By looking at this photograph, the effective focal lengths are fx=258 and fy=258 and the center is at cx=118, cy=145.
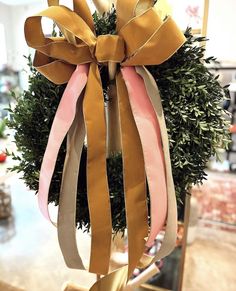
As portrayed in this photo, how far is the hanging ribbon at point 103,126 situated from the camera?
0.54m

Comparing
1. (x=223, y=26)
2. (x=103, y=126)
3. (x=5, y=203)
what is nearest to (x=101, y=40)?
(x=103, y=126)

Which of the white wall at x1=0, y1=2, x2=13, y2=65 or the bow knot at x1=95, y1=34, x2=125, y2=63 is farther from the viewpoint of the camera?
the white wall at x1=0, y1=2, x2=13, y2=65

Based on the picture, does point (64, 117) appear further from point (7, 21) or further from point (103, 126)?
point (7, 21)

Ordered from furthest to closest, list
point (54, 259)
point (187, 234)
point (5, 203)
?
point (5, 203) < point (54, 259) < point (187, 234)

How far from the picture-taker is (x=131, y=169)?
21.9 inches

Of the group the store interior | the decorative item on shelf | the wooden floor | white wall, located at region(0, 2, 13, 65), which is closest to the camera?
the store interior

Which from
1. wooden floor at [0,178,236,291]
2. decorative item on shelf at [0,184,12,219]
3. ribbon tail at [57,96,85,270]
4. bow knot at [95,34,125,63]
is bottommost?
wooden floor at [0,178,236,291]

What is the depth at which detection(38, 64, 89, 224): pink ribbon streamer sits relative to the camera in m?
0.55

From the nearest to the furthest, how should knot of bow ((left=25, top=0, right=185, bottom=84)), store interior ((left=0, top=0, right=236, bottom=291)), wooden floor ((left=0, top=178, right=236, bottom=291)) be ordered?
knot of bow ((left=25, top=0, right=185, bottom=84)), store interior ((left=0, top=0, right=236, bottom=291)), wooden floor ((left=0, top=178, right=236, bottom=291))

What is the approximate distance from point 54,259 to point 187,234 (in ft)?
Answer: 2.99

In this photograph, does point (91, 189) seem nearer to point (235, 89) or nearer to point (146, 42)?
point (146, 42)

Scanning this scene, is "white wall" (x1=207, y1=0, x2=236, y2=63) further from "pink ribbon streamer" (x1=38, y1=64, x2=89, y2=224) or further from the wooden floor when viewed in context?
the wooden floor

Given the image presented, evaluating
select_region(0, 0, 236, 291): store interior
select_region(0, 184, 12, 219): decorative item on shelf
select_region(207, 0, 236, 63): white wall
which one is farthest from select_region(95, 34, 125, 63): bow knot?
select_region(0, 184, 12, 219): decorative item on shelf

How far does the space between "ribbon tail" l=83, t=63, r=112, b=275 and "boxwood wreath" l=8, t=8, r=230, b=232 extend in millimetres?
52
